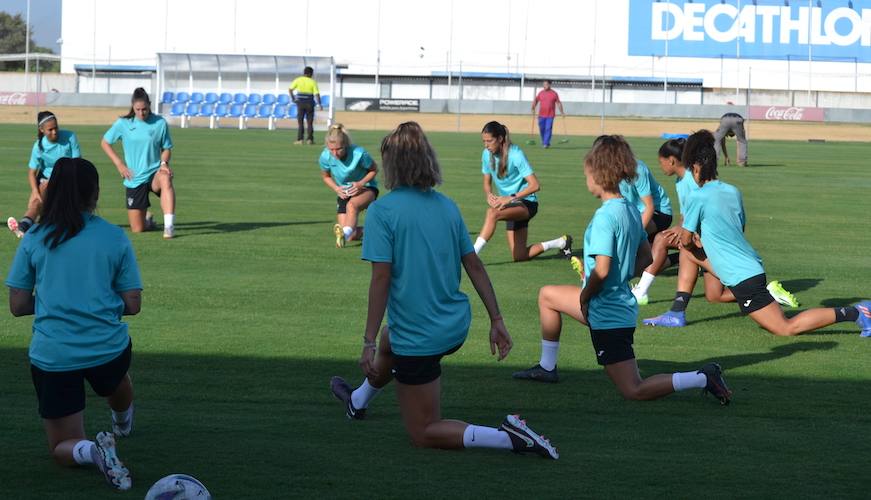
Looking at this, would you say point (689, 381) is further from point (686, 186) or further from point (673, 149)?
point (673, 149)

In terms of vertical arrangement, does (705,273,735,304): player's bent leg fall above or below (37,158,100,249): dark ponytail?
below

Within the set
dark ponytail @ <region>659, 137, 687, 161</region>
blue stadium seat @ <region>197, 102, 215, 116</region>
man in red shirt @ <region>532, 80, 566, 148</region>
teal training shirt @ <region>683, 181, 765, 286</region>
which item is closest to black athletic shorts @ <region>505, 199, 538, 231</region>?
dark ponytail @ <region>659, 137, 687, 161</region>

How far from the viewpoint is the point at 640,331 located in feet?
31.0

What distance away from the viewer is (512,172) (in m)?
13.0

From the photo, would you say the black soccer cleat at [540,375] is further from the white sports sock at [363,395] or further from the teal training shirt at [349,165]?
the teal training shirt at [349,165]

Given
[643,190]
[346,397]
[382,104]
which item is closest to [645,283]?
[643,190]

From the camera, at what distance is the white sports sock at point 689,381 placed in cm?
682

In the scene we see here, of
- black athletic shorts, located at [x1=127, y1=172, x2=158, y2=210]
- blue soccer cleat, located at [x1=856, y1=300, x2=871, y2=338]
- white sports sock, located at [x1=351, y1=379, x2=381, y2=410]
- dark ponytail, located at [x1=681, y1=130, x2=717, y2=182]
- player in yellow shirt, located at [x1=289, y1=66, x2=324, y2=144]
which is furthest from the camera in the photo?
player in yellow shirt, located at [x1=289, y1=66, x2=324, y2=144]

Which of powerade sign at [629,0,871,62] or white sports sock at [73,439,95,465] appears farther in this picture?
powerade sign at [629,0,871,62]

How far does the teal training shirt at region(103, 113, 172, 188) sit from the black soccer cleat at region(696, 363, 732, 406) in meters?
9.09

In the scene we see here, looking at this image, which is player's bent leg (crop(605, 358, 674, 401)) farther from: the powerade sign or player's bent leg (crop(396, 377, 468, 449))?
the powerade sign

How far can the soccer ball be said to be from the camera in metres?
4.81

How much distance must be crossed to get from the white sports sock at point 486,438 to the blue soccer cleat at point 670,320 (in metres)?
4.27

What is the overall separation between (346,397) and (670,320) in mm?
3956
